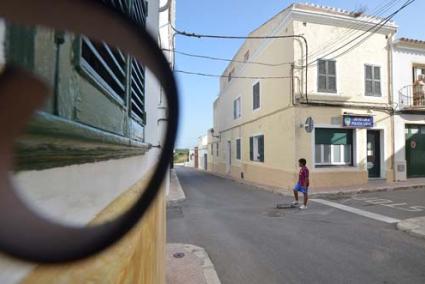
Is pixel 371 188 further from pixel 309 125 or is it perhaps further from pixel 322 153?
pixel 309 125

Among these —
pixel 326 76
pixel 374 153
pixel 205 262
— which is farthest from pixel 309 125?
pixel 205 262

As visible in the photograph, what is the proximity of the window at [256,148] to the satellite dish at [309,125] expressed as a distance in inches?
185

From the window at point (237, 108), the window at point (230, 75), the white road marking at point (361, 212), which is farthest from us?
the window at point (230, 75)

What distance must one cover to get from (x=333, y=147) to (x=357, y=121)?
59.0 inches

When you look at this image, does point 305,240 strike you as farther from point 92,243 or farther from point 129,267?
point 92,243

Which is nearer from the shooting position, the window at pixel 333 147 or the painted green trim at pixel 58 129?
the painted green trim at pixel 58 129

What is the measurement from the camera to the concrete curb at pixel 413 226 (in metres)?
6.65

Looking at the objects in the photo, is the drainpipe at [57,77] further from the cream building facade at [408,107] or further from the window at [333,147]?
the cream building facade at [408,107]

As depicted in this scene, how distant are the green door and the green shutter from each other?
358 cm

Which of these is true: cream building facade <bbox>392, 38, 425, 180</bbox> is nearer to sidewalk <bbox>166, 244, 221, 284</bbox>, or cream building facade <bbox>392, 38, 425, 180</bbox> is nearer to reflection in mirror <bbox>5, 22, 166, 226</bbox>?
sidewalk <bbox>166, 244, 221, 284</bbox>

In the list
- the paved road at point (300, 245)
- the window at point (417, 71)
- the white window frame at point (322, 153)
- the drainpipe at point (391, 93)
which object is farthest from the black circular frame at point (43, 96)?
the window at point (417, 71)

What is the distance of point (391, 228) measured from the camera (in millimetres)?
7430

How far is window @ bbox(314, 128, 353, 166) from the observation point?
14.6 m

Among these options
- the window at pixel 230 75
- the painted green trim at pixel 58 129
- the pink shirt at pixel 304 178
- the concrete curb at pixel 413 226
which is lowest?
the concrete curb at pixel 413 226
